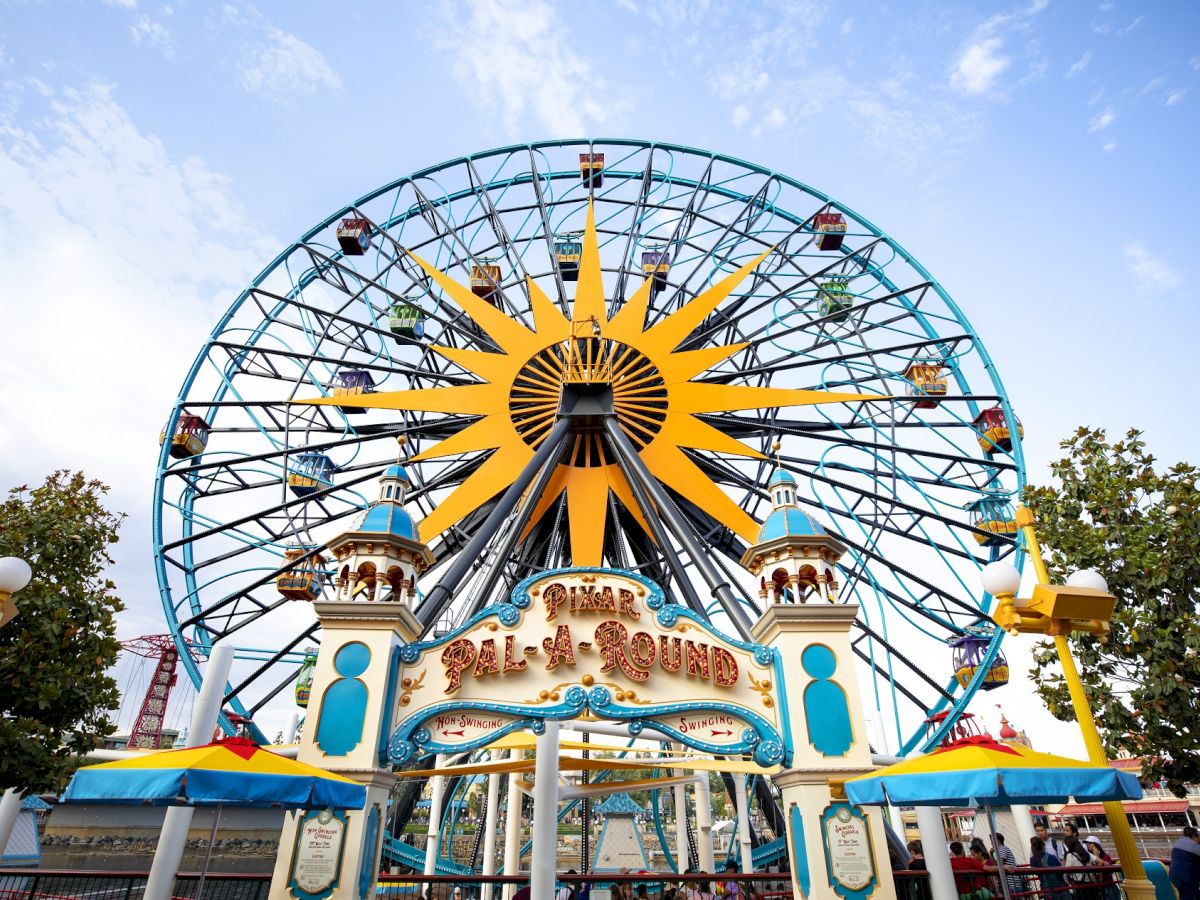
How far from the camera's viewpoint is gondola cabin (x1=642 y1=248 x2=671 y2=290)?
20.1 meters

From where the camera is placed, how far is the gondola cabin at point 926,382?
56.2 ft

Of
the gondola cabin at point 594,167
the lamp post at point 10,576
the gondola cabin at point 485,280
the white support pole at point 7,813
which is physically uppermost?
the gondola cabin at point 594,167

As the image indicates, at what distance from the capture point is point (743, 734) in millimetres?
9016

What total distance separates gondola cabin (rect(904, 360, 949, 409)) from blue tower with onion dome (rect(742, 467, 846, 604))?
8312 millimetres

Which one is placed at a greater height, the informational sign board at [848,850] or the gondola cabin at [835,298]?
the gondola cabin at [835,298]

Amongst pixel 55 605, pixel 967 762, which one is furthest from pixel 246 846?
pixel 967 762

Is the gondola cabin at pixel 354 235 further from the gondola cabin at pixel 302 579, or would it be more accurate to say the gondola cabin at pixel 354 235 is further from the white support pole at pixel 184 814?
the white support pole at pixel 184 814

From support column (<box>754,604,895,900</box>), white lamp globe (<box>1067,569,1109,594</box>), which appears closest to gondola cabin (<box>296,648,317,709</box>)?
support column (<box>754,604,895,900</box>)

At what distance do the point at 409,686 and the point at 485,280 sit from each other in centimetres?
1313

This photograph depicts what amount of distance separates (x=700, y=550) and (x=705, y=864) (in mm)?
9641

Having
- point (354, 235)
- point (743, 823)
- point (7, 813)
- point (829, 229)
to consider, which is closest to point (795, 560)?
point (743, 823)

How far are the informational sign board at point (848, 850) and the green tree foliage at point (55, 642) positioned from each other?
897cm

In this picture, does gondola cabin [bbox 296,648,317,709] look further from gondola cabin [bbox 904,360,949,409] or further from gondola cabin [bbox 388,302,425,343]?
gondola cabin [bbox 904,360,949,409]

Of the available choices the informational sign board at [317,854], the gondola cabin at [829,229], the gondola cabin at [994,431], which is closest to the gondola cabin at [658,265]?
the gondola cabin at [829,229]
